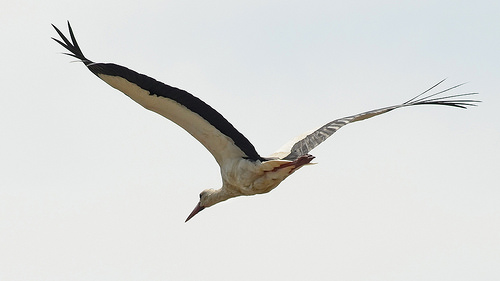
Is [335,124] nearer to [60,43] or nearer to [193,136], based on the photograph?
[193,136]

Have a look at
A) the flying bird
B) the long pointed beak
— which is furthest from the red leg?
the long pointed beak

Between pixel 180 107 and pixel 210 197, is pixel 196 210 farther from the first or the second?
pixel 180 107

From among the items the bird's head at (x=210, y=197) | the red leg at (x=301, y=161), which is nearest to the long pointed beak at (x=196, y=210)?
the bird's head at (x=210, y=197)

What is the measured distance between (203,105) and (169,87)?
0.70m

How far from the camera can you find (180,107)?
50.9 ft

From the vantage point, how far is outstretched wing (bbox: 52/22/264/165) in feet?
48.0

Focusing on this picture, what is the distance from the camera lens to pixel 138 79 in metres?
14.7

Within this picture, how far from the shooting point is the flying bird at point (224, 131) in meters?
14.8

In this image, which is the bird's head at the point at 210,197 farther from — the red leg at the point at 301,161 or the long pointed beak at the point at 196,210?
the red leg at the point at 301,161

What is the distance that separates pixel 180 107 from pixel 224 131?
0.96 m

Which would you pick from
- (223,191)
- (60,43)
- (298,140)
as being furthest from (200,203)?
(60,43)

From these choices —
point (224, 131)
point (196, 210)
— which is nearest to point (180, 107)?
point (224, 131)

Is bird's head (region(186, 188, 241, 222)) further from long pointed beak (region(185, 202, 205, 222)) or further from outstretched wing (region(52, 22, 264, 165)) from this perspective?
outstretched wing (region(52, 22, 264, 165))

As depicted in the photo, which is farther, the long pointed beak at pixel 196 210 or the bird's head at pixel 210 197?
the long pointed beak at pixel 196 210
